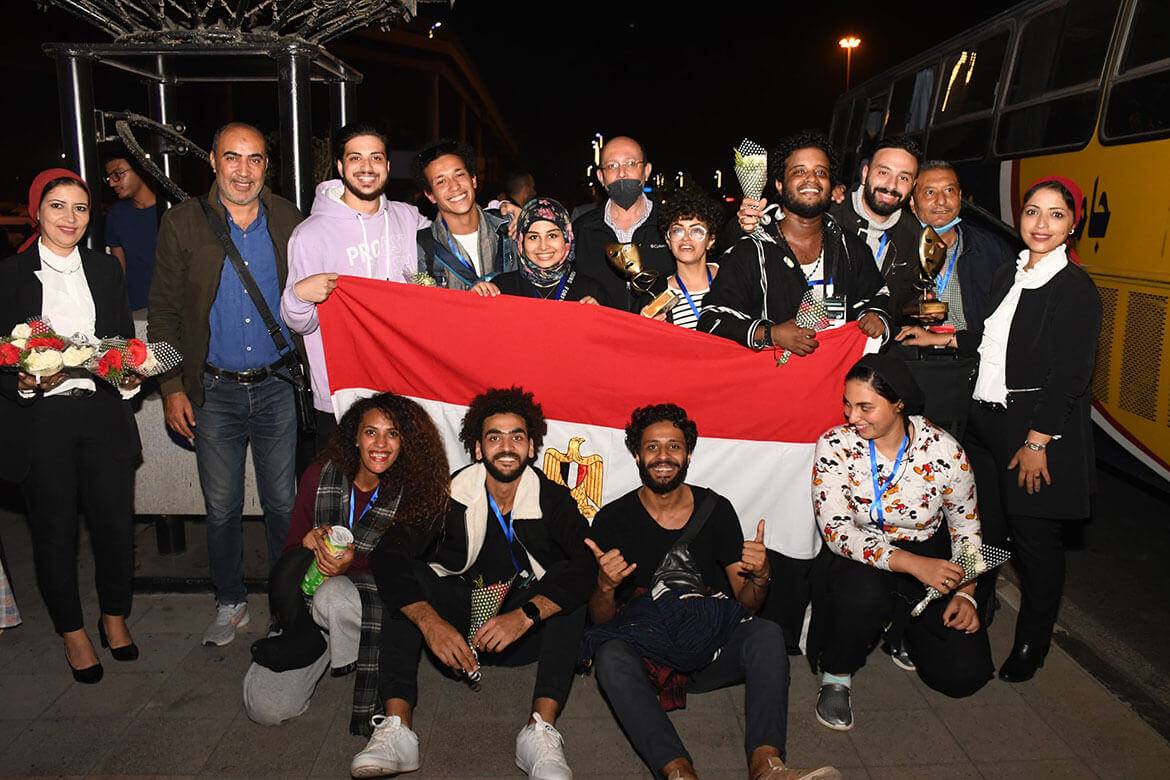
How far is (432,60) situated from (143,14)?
26.1 meters

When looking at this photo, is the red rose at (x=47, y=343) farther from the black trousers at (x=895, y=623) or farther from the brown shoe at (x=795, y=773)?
the black trousers at (x=895, y=623)

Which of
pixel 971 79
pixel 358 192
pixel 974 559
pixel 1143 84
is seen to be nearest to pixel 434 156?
pixel 358 192

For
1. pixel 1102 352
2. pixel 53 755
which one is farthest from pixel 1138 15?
pixel 53 755

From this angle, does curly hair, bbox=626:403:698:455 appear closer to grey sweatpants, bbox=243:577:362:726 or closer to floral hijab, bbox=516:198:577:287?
floral hijab, bbox=516:198:577:287

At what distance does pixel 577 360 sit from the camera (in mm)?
4273

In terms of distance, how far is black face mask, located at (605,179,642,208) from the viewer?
4.86 meters

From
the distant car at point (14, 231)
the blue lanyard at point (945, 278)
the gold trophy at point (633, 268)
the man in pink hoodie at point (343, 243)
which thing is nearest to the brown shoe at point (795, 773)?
the gold trophy at point (633, 268)

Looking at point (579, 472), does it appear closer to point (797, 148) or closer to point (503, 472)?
point (503, 472)

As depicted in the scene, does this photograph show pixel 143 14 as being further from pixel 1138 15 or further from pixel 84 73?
pixel 1138 15

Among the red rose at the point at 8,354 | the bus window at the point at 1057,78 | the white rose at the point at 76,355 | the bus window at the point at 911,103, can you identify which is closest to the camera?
the red rose at the point at 8,354

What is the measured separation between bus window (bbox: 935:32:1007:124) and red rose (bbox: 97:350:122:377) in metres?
7.58

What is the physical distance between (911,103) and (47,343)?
9308 mm

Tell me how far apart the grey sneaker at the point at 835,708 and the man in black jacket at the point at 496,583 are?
3.72 feet

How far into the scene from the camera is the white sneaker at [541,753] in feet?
10.6
